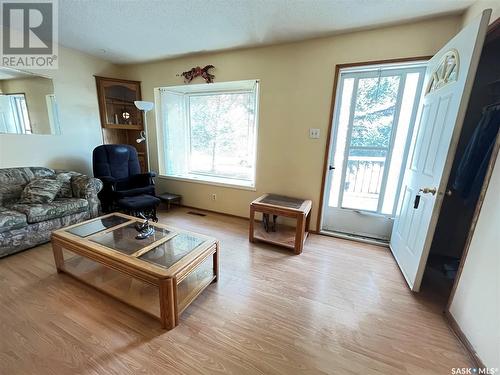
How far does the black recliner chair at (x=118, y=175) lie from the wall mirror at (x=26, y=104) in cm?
68

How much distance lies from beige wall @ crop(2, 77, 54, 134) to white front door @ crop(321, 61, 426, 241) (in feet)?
12.5

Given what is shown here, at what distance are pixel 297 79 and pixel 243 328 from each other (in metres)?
2.67

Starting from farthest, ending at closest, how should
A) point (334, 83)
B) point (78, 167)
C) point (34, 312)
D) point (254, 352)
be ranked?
point (78, 167) < point (334, 83) < point (34, 312) < point (254, 352)

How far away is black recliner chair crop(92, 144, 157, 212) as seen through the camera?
9.49ft

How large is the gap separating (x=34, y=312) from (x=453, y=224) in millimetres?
3759

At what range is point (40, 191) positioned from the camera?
93.6 inches

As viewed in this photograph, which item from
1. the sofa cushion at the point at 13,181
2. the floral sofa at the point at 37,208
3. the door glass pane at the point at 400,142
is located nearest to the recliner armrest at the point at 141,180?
the floral sofa at the point at 37,208

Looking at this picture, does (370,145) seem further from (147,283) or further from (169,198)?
(169,198)

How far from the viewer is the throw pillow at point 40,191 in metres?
2.34

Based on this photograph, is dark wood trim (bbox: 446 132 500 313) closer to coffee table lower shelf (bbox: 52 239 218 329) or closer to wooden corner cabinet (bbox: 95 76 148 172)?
coffee table lower shelf (bbox: 52 239 218 329)

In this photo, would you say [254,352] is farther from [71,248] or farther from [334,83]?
[334,83]

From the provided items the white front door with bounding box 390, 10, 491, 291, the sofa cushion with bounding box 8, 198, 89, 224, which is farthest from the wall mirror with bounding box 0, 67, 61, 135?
the white front door with bounding box 390, 10, 491, 291

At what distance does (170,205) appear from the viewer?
373 centimetres

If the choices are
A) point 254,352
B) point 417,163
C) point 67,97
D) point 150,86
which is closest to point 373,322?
point 254,352
